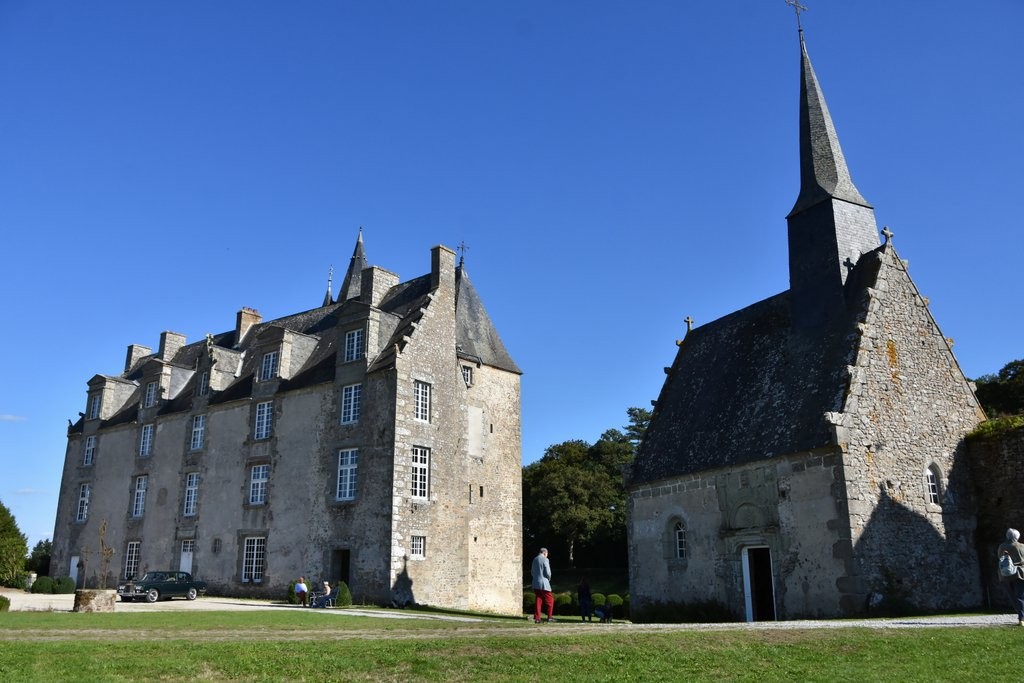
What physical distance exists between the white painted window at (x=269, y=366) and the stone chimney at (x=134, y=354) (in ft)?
57.7

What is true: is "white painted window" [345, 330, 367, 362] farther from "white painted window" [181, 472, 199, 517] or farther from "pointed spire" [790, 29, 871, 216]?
"pointed spire" [790, 29, 871, 216]

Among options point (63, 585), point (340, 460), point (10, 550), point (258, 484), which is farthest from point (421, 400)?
point (10, 550)

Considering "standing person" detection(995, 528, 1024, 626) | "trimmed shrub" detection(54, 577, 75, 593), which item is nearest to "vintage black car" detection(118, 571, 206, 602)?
"trimmed shrub" detection(54, 577, 75, 593)

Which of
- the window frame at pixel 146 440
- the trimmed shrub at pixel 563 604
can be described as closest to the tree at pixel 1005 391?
the trimmed shrub at pixel 563 604

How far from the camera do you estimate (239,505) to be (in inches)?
1289

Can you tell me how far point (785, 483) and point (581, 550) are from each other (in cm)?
4032

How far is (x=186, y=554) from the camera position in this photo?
34.3m

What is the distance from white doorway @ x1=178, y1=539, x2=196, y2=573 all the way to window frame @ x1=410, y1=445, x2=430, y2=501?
11.7 metres

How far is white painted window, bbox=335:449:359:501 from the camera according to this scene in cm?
2909

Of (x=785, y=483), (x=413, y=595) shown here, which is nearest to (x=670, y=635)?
(x=785, y=483)

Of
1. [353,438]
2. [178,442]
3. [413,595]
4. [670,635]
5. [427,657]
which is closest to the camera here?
[427,657]

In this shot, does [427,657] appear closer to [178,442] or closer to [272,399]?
[272,399]

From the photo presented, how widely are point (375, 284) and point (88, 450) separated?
1981 cm

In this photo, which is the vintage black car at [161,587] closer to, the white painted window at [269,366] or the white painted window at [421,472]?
the white painted window at [269,366]
